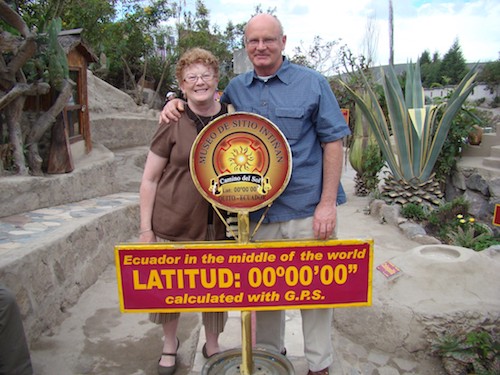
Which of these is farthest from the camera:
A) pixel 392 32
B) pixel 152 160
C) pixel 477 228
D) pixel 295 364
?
pixel 392 32

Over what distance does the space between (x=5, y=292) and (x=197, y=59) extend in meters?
1.35

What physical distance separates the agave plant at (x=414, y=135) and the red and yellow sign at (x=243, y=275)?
167 inches

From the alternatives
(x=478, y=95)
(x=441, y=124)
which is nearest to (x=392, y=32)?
(x=478, y=95)

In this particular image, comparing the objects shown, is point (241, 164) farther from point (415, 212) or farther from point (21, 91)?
point (415, 212)

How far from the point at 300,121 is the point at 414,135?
411cm

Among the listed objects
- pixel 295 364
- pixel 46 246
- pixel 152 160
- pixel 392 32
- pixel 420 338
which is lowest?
pixel 420 338

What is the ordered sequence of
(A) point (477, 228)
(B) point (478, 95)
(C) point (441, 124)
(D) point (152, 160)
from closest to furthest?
(D) point (152, 160), (A) point (477, 228), (C) point (441, 124), (B) point (478, 95)

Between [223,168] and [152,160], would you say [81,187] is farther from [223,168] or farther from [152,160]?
[223,168]

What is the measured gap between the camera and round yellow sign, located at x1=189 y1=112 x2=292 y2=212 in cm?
171

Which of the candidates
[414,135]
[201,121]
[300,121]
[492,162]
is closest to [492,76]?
[492,162]

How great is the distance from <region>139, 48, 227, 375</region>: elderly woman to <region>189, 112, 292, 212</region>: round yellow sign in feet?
1.05

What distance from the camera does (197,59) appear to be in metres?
1.96

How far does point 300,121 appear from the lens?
1.96 meters

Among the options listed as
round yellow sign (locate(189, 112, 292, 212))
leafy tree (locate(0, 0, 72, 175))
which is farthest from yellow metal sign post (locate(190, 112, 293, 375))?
leafy tree (locate(0, 0, 72, 175))
